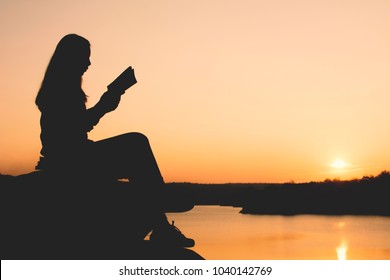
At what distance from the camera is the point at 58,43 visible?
4.29 m

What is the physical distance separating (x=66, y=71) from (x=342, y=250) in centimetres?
2236

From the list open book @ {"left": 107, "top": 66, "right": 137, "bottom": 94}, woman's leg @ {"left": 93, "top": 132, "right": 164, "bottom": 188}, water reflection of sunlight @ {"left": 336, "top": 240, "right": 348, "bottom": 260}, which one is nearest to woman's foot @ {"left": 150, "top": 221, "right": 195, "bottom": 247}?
woman's leg @ {"left": 93, "top": 132, "right": 164, "bottom": 188}

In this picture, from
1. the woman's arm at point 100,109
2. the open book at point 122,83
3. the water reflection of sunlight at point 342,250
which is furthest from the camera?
the water reflection of sunlight at point 342,250

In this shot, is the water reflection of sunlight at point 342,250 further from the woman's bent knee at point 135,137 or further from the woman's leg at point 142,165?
the woman's bent knee at point 135,137

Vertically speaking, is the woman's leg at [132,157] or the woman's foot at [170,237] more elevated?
the woman's leg at [132,157]

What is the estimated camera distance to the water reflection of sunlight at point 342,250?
21.5m

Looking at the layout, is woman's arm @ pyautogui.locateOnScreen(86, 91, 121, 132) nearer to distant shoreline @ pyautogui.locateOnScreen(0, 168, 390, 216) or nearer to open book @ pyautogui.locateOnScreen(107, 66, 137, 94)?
open book @ pyautogui.locateOnScreen(107, 66, 137, 94)

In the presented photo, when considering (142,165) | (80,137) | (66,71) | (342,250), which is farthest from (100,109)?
(342,250)

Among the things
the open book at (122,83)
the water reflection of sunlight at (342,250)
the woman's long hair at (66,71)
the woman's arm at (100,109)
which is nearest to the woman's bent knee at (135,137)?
the woman's arm at (100,109)

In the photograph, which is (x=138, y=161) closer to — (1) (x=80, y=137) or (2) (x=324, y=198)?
(1) (x=80, y=137)

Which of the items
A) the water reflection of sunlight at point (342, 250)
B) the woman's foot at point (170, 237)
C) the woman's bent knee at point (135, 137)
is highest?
the woman's bent knee at point (135, 137)
